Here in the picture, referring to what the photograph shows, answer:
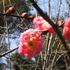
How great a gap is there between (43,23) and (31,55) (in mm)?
123

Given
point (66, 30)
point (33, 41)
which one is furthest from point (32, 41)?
point (66, 30)

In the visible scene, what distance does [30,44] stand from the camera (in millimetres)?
921

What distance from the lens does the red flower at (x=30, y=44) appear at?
905mm

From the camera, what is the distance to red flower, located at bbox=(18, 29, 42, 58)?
90 centimetres

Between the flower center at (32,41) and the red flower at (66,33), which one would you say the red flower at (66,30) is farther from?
the flower center at (32,41)

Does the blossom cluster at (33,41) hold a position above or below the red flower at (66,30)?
below

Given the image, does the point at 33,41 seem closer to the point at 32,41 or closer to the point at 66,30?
the point at 32,41

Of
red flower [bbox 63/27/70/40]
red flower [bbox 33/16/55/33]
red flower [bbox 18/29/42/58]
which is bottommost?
red flower [bbox 18/29/42/58]

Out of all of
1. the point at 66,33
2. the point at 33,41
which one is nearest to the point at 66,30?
the point at 66,33

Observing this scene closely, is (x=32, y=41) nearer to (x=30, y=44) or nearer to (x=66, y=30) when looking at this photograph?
(x=30, y=44)

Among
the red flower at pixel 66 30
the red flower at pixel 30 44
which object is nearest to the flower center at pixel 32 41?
the red flower at pixel 30 44

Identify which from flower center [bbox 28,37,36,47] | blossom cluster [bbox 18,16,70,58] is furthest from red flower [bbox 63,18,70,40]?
flower center [bbox 28,37,36,47]

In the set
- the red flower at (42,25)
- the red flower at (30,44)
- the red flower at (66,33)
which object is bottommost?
the red flower at (30,44)

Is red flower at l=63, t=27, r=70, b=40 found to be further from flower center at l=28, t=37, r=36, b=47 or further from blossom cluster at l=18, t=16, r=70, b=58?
flower center at l=28, t=37, r=36, b=47
